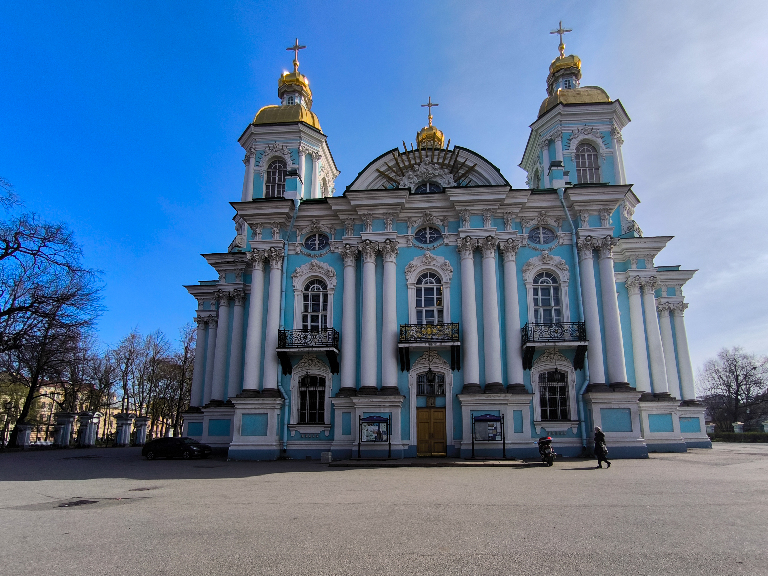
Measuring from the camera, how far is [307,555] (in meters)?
5.82

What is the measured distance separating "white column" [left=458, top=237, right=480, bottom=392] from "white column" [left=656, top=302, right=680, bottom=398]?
1246cm

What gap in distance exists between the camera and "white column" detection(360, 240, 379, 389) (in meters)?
20.7

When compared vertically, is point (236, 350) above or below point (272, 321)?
below

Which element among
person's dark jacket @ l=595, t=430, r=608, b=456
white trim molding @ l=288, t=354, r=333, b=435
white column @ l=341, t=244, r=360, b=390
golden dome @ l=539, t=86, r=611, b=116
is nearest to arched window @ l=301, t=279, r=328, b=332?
white column @ l=341, t=244, r=360, b=390

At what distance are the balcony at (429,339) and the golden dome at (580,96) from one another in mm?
13070

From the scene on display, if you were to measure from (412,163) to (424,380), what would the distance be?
9.76 m

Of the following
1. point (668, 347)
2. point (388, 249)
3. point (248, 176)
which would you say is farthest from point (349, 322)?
point (668, 347)

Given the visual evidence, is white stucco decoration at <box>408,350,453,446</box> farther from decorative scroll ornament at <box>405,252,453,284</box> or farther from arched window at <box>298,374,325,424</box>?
arched window at <box>298,374,325,424</box>

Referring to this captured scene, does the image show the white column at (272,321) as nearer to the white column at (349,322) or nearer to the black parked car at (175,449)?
the white column at (349,322)

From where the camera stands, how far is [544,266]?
2212 centimetres

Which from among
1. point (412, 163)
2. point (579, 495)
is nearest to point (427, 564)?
point (579, 495)

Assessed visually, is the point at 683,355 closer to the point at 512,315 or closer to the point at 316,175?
the point at 512,315

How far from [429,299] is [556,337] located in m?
5.35

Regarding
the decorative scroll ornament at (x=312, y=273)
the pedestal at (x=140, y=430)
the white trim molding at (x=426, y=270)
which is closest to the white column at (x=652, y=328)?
the white trim molding at (x=426, y=270)
